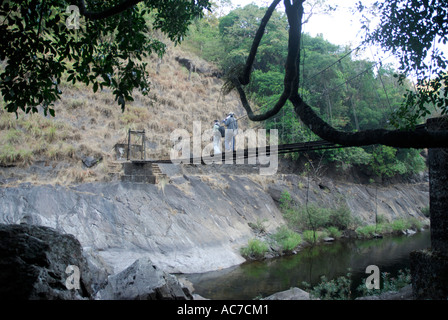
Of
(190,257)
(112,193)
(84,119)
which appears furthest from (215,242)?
(84,119)

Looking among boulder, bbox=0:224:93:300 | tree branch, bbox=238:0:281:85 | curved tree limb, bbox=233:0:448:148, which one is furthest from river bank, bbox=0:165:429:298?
curved tree limb, bbox=233:0:448:148

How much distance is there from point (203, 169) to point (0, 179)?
21.5 ft

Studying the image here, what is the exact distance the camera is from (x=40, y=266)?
3.74m

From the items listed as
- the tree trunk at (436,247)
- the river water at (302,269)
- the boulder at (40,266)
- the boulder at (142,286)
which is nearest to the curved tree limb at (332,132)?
the tree trunk at (436,247)

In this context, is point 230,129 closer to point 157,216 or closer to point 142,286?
point 157,216

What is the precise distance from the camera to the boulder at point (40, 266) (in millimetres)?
3441

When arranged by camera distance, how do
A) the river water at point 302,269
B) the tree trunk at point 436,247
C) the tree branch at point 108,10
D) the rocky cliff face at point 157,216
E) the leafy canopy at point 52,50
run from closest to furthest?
the tree branch at point 108,10 → the leafy canopy at point 52,50 → the tree trunk at point 436,247 → the river water at point 302,269 → the rocky cliff face at point 157,216

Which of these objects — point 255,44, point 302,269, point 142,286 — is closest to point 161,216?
point 302,269

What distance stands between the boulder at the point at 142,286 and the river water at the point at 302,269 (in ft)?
5.77

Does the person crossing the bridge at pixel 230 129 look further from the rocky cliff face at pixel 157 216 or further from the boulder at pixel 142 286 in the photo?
the boulder at pixel 142 286

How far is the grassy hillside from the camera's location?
32.0 feet

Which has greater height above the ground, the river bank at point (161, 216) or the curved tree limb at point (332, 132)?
the curved tree limb at point (332, 132)
